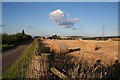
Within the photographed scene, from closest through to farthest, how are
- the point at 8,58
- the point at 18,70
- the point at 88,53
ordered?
the point at 18,70 → the point at 8,58 → the point at 88,53

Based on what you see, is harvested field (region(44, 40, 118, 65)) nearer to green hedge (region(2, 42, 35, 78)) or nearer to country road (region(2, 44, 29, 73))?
green hedge (region(2, 42, 35, 78))

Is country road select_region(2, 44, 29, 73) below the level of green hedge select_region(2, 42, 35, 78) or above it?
below

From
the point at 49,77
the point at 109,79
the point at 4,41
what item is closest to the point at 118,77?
the point at 109,79

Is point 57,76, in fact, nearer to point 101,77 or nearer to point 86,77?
point 86,77

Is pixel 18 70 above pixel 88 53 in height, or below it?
above

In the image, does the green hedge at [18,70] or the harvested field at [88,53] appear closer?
the green hedge at [18,70]

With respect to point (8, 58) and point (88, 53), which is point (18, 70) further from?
point (88, 53)

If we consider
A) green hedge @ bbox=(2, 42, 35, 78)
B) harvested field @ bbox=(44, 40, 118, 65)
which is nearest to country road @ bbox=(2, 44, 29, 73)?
green hedge @ bbox=(2, 42, 35, 78)

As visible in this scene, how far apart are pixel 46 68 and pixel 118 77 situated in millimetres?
2090

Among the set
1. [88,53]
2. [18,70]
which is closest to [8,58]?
[88,53]

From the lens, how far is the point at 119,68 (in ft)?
21.3

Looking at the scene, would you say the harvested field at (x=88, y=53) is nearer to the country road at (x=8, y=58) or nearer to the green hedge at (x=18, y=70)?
the green hedge at (x=18, y=70)

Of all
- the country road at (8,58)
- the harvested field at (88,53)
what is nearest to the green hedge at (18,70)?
the country road at (8,58)

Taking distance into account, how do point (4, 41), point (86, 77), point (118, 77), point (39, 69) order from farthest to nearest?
1. point (4, 41)
2. point (118, 77)
3. point (86, 77)
4. point (39, 69)
